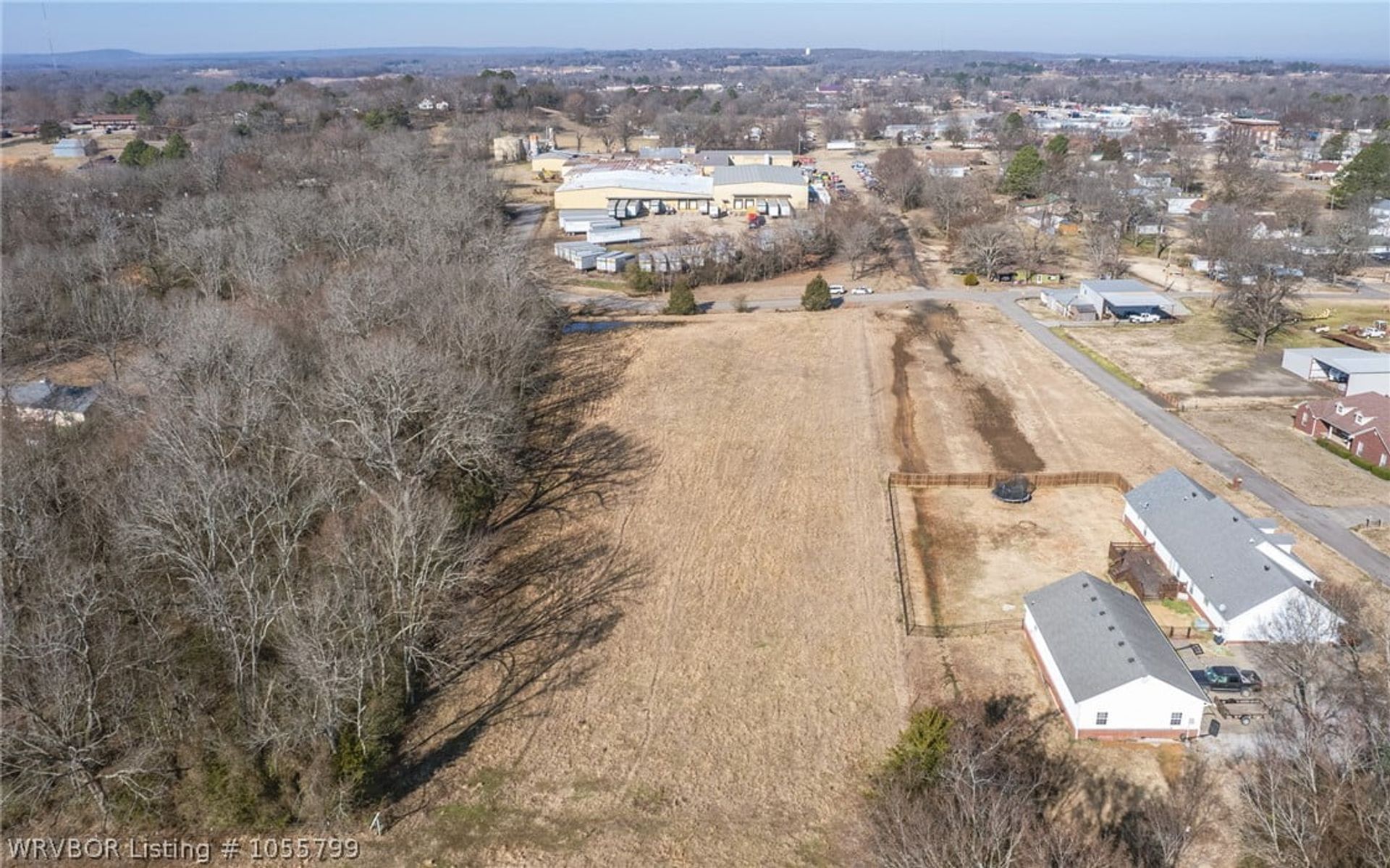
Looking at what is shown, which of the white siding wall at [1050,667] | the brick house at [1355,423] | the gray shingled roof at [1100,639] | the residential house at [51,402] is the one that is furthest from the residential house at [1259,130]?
the residential house at [51,402]

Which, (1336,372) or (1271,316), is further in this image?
(1271,316)

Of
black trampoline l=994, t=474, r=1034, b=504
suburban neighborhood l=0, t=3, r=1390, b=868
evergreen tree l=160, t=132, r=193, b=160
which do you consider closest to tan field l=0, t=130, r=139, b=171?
evergreen tree l=160, t=132, r=193, b=160

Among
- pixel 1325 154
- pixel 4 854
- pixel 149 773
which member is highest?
pixel 1325 154

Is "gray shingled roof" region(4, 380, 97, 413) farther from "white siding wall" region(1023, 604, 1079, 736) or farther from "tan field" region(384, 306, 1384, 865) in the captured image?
"white siding wall" region(1023, 604, 1079, 736)

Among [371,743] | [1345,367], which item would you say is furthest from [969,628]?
[1345,367]

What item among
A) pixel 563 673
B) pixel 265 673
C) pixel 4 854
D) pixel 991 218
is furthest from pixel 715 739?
pixel 991 218

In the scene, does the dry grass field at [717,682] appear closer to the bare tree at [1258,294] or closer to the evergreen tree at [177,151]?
the bare tree at [1258,294]

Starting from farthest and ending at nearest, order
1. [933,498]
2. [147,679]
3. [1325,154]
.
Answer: [1325,154], [933,498], [147,679]

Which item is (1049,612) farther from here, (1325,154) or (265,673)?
(1325,154)
